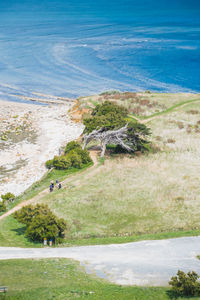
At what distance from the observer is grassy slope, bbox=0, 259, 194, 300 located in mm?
19312

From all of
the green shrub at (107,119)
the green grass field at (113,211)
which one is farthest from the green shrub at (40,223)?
the green shrub at (107,119)

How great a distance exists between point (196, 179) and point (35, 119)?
4219 cm

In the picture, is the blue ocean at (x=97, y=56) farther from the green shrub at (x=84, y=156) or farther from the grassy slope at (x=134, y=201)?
the grassy slope at (x=134, y=201)

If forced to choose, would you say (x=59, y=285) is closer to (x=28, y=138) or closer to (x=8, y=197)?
(x=8, y=197)

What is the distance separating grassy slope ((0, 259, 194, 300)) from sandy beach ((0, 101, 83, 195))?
20310 millimetres

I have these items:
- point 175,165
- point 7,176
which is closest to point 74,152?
point 7,176

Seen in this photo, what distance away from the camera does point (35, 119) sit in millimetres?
73188

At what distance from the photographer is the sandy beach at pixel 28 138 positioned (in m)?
46.8

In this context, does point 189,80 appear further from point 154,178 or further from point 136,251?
point 136,251

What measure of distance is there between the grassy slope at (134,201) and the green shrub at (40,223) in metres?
1.04

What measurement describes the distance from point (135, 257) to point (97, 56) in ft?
383

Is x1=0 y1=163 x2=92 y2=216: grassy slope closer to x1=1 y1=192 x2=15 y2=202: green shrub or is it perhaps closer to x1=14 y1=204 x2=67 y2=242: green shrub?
x1=1 y1=192 x2=15 y2=202: green shrub

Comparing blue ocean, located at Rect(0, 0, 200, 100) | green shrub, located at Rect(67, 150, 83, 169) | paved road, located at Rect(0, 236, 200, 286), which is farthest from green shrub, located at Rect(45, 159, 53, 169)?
blue ocean, located at Rect(0, 0, 200, 100)

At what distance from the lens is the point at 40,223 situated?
2970 cm
